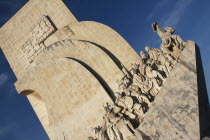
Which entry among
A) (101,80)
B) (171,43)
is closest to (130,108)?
(171,43)

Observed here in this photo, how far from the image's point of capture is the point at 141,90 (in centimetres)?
598

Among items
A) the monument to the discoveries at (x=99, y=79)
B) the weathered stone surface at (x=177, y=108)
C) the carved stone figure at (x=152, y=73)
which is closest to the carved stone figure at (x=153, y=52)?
the monument to the discoveries at (x=99, y=79)

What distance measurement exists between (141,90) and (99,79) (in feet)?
7.42

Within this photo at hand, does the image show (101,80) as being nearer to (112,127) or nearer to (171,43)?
(112,127)

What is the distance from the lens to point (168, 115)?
189 inches

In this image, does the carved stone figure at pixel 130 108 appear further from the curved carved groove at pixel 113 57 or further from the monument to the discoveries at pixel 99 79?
the curved carved groove at pixel 113 57

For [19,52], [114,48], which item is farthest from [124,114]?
[19,52]

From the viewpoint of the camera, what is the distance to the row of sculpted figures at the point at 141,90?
5.43m

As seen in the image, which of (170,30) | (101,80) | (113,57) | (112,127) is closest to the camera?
(112,127)

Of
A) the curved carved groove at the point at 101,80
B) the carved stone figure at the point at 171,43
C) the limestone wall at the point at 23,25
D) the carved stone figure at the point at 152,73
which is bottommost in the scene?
the carved stone figure at the point at 152,73

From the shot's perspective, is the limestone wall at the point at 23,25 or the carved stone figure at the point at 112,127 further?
the limestone wall at the point at 23,25

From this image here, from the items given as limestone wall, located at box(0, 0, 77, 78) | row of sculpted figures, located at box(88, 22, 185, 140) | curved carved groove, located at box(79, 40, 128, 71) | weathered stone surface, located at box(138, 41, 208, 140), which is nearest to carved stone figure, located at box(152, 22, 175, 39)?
row of sculpted figures, located at box(88, 22, 185, 140)

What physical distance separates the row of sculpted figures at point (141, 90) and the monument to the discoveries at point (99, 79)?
21 millimetres

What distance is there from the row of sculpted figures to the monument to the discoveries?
0.02 metres
